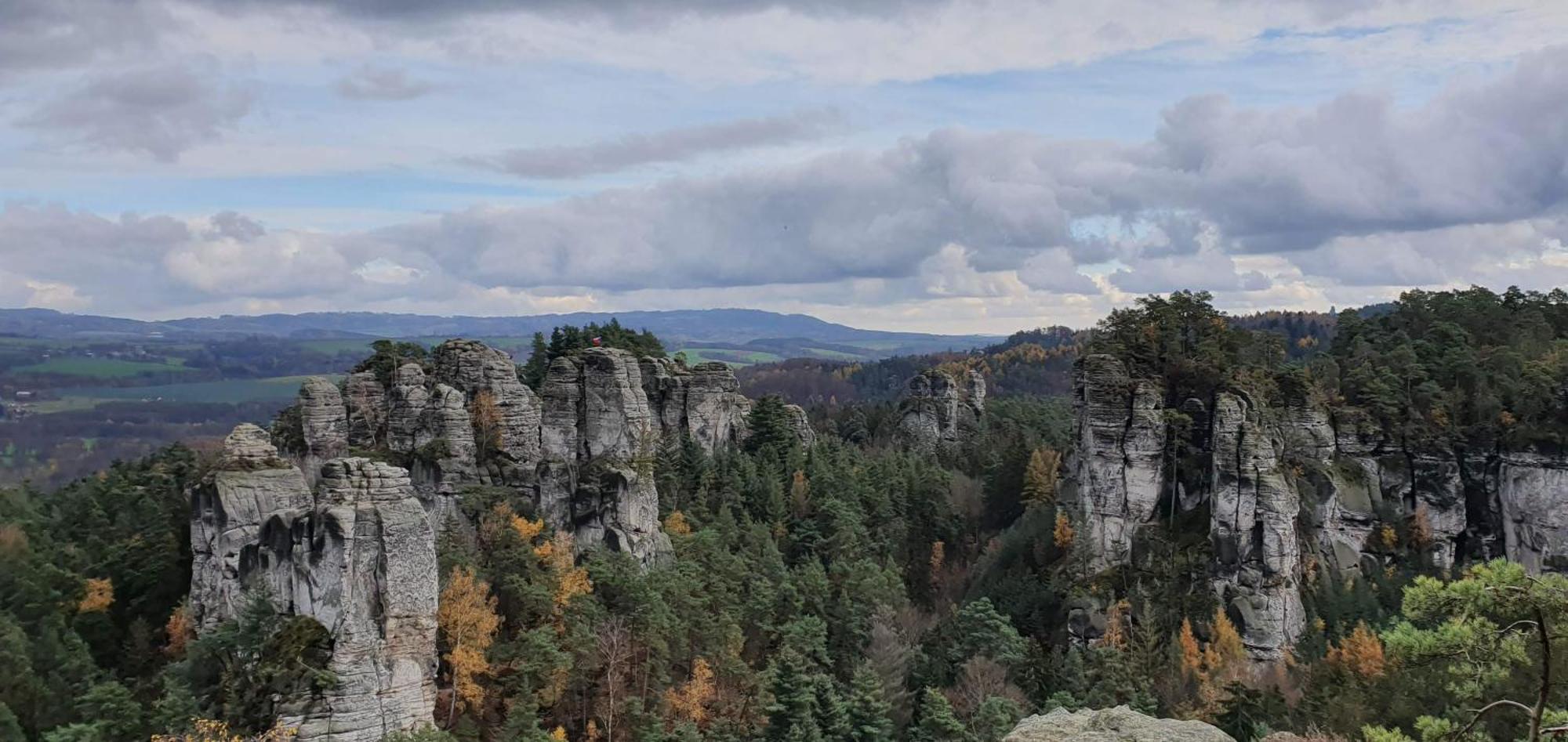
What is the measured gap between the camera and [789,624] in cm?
4069

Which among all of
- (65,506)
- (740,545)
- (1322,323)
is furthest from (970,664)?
(1322,323)

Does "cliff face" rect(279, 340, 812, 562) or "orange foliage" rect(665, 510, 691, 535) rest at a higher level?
"cliff face" rect(279, 340, 812, 562)

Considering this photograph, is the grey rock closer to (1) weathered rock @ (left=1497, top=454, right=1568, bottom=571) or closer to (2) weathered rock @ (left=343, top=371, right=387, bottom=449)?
(2) weathered rock @ (left=343, top=371, right=387, bottom=449)

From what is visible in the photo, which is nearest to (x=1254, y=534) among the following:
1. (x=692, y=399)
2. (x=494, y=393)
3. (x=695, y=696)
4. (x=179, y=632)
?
(x=695, y=696)

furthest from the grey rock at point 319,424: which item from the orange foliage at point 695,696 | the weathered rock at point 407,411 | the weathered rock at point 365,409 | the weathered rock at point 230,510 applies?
the orange foliage at point 695,696

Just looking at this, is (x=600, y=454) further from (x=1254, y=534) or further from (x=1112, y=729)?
(x=1112, y=729)

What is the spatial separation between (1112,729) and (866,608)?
27.4 metres

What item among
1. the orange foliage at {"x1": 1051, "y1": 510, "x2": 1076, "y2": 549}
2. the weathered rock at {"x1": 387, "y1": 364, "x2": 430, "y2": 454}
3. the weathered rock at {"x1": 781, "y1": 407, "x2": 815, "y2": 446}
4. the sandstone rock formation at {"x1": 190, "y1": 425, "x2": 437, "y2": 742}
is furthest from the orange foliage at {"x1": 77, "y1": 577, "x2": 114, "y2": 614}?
the weathered rock at {"x1": 781, "y1": 407, "x2": 815, "y2": 446}

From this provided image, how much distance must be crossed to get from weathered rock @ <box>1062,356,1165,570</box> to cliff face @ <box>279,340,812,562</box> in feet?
73.1

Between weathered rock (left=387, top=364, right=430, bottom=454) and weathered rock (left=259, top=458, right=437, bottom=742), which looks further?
weathered rock (left=387, top=364, right=430, bottom=454)

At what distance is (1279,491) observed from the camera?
48688 millimetres

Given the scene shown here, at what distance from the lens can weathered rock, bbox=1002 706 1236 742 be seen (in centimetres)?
1845

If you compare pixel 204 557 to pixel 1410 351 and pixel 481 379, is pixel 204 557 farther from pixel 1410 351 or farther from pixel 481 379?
Answer: pixel 1410 351

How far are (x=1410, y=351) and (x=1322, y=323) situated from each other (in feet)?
466
